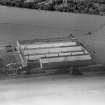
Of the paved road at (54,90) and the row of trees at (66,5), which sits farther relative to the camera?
the row of trees at (66,5)

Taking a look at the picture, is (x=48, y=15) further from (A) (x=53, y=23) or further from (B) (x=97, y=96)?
(B) (x=97, y=96)

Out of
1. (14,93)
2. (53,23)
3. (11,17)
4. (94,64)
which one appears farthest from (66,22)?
(14,93)

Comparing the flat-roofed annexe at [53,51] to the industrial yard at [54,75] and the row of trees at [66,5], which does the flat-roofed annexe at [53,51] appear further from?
the row of trees at [66,5]

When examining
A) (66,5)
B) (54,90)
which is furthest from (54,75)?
(66,5)

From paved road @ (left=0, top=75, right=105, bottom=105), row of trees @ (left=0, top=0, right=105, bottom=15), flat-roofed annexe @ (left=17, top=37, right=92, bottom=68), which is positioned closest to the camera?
paved road @ (left=0, top=75, right=105, bottom=105)

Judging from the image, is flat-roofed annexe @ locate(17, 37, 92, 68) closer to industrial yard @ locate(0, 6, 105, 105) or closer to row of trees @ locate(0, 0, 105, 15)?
industrial yard @ locate(0, 6, 105, 105)

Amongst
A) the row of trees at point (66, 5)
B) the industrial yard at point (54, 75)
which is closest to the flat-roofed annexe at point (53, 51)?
the industrial yard at point (54, 75)

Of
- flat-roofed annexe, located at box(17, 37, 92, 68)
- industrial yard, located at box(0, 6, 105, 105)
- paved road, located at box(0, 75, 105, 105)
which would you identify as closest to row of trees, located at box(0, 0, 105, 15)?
industrial yard, located at box(0, 6, 105, 105)
